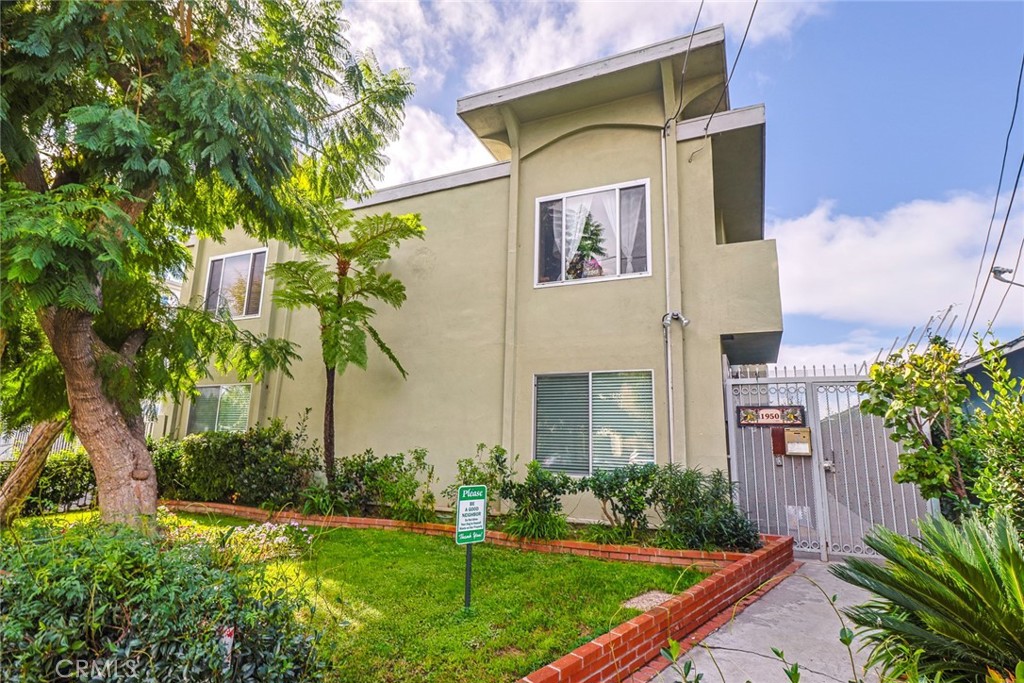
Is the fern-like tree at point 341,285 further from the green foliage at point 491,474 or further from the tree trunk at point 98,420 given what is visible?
the tree trunk at point 98,420

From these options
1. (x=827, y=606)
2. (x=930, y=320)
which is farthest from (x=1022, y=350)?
(x=827, y=606)

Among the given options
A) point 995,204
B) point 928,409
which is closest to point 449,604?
point 928,409

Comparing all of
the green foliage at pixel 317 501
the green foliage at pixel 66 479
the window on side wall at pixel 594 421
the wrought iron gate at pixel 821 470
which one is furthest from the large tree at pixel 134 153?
the wrought iron gate at pixel 821 470

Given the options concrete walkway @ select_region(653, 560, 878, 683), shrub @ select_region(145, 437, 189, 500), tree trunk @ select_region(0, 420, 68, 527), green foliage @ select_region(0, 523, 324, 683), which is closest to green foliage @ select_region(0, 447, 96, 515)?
shrub @ select_region(145, 437, 189, 500)

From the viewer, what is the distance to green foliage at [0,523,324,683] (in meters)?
2.20

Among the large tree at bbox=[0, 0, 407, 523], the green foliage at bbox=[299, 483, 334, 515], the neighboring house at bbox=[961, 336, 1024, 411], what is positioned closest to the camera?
the large tree at bbox=[0, 0, 407, 523]

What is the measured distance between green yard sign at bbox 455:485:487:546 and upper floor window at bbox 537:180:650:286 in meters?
5.05

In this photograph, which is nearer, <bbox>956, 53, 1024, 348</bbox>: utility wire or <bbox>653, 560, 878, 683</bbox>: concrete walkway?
<bbox>653, 560, 878, 683</bbox>: concrete walkway

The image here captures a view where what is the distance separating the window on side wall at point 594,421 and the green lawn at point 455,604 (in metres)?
2.04

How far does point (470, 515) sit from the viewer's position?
438 centimetres

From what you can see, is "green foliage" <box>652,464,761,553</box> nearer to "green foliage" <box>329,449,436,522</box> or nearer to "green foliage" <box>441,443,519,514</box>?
"green foliage" <box>441,443,519,514</box>

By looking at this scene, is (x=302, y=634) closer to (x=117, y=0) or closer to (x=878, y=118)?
(x=117, y=0)

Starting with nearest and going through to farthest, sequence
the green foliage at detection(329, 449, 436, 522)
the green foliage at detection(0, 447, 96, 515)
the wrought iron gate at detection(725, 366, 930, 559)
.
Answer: the wrought iron gate at detection(725, 366, 930, 559) < the green foliage at detection(329, 449, 436, 522) < the green foliage at detection(0, 447, 96, 515)

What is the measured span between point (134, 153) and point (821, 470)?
30.1 feet
